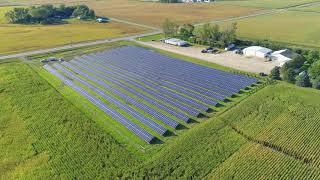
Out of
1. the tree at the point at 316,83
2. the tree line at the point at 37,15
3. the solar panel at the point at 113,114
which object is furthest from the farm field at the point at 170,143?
the tree line at the point at 37,15

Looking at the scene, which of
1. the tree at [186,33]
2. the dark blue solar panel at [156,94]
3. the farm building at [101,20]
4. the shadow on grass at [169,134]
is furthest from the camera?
the farm building at [101,20]

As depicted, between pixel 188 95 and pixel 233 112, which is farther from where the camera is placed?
pixel 188 95

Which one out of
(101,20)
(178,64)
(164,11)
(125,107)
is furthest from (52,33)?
(125,107)

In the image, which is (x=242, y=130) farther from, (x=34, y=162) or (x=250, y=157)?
(x=34, y=162)

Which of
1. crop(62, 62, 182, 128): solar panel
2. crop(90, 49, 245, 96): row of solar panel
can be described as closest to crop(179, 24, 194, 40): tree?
crop(90, 49, 245, 96): row of solar panel

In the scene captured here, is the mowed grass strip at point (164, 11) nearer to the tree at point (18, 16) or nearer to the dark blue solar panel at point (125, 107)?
the tree at point (18, 16)

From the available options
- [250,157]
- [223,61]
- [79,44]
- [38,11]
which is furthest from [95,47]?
[250,157]

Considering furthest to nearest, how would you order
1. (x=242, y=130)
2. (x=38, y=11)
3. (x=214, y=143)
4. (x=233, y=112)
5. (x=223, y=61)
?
1. (x=38, y=11)
2. (x=223, y=61)
3. (x=233, y=112)
4. (x=242, y=130)
5. (x=214, y=143)
